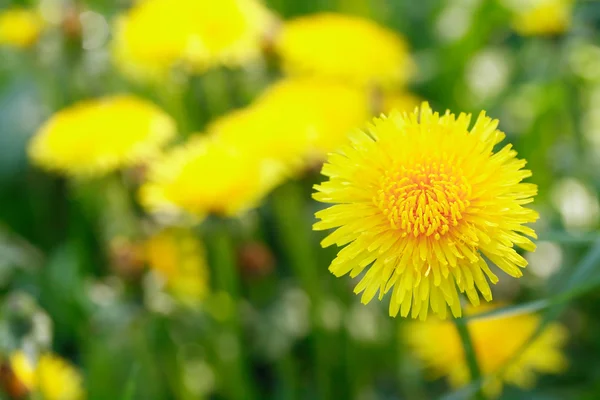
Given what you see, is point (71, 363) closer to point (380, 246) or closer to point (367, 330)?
point (367, 330)

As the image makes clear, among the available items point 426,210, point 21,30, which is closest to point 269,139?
point 426,210

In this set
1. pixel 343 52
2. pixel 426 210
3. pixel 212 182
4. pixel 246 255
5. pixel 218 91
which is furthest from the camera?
pixel 218 91

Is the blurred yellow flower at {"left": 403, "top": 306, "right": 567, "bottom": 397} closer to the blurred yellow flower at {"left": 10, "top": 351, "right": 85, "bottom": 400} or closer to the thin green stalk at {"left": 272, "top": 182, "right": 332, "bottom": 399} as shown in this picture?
the thin green stalk at {"left": 272, "top": 182, "right": 332, "bottom": 399}

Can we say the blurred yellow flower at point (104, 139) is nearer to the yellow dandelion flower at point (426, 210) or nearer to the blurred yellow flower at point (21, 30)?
the blurred yellow flower at point (21, 30)

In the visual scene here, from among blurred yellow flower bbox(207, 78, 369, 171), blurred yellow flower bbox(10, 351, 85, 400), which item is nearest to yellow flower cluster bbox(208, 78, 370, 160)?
blurred yellow flower bbox(207, 78, 369, 171)

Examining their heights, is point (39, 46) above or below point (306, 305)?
above

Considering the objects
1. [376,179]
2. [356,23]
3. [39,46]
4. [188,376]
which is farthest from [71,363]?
[376,179]

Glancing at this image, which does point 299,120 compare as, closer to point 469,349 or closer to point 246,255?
point 246,255
